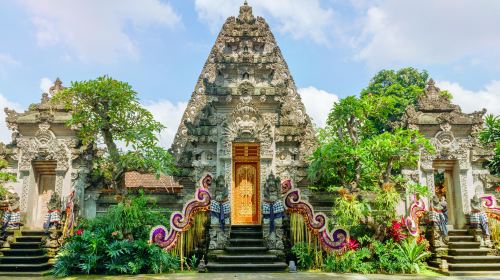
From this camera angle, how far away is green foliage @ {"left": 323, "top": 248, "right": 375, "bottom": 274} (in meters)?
9.60

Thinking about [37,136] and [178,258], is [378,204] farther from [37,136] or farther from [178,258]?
[37,136]

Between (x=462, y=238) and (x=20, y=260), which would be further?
(x=462, y=238)

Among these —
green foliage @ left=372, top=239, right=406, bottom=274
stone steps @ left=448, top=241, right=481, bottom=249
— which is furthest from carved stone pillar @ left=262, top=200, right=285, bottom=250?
stone steps @ left=448, top=241, right=481, bottom=249

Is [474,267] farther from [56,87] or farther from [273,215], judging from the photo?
[56,87]

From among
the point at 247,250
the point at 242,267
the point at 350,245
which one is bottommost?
the point at 242,267

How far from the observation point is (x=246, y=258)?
9734 mm

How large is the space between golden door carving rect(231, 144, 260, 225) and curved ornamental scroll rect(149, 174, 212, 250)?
1361 mm

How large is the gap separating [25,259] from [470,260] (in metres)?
12.1

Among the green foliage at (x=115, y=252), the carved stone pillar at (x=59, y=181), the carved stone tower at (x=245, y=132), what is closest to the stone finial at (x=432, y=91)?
the carved stone tower at (x=245, y=132)

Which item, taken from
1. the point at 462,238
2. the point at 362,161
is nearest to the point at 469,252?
the point at 462,238

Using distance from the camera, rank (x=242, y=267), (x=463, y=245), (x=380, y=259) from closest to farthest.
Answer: (x=242, y=267) → (x=380, y=259) → (x=463, y=245)

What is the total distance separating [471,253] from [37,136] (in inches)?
539

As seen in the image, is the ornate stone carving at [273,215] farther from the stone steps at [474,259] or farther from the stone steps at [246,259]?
the stone steps at [474,259]

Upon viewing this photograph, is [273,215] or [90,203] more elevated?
[90,203]
